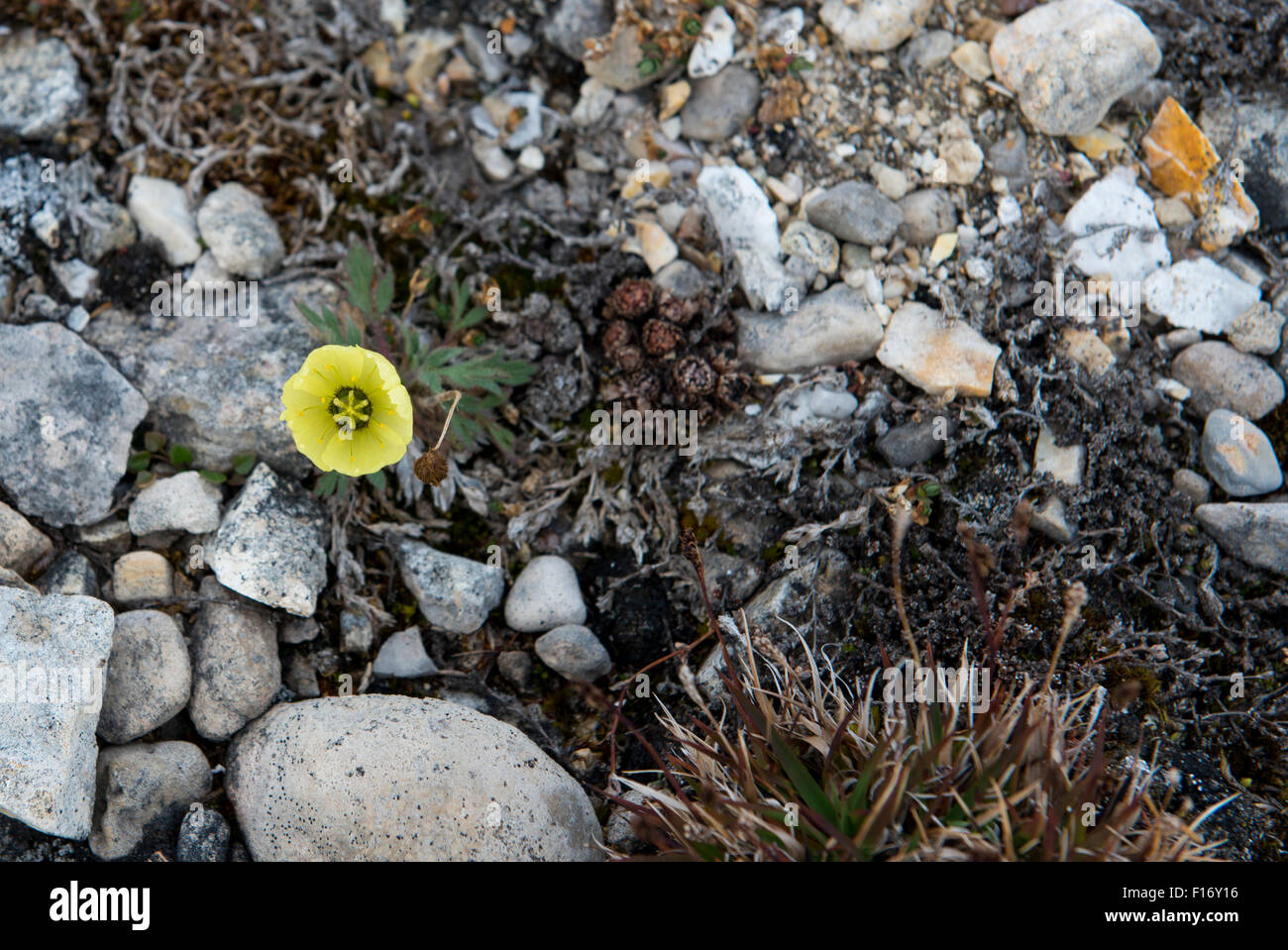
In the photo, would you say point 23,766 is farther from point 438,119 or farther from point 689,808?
point 438,119

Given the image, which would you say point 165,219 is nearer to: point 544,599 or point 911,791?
point 544,599

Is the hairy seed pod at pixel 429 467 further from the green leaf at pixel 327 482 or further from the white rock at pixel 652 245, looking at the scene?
the white rock at pixel 652 245

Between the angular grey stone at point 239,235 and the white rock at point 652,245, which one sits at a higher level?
the white rock at point 652,245

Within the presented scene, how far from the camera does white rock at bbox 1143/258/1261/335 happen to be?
4.57 metres

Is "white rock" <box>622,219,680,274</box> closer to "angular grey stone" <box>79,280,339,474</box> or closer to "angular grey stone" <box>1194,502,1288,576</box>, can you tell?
"angular grey stone" <box>79,280,339,474</box>

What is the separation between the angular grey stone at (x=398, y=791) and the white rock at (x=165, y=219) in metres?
2.53

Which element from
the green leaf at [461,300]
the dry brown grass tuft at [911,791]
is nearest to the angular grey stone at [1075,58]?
the dry brown grass tuft at [911,791]

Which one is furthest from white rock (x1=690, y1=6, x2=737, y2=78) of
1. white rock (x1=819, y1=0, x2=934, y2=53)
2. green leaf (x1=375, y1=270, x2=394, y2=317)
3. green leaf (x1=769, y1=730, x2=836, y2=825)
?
green leaf (x1=769, y1=730, x2=836, y2=825)

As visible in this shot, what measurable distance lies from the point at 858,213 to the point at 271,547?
341 centimetres

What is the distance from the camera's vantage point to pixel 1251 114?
4.74m

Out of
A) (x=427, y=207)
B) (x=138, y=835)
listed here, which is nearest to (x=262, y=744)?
(x=138, y=835)

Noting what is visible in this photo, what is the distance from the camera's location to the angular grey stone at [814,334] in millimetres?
4496

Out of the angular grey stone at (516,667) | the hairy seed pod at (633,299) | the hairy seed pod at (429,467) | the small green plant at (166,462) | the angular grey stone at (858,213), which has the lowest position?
the angular grey stone at (516,667)

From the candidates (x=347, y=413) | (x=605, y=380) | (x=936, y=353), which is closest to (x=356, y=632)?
(x=347, y=413)
